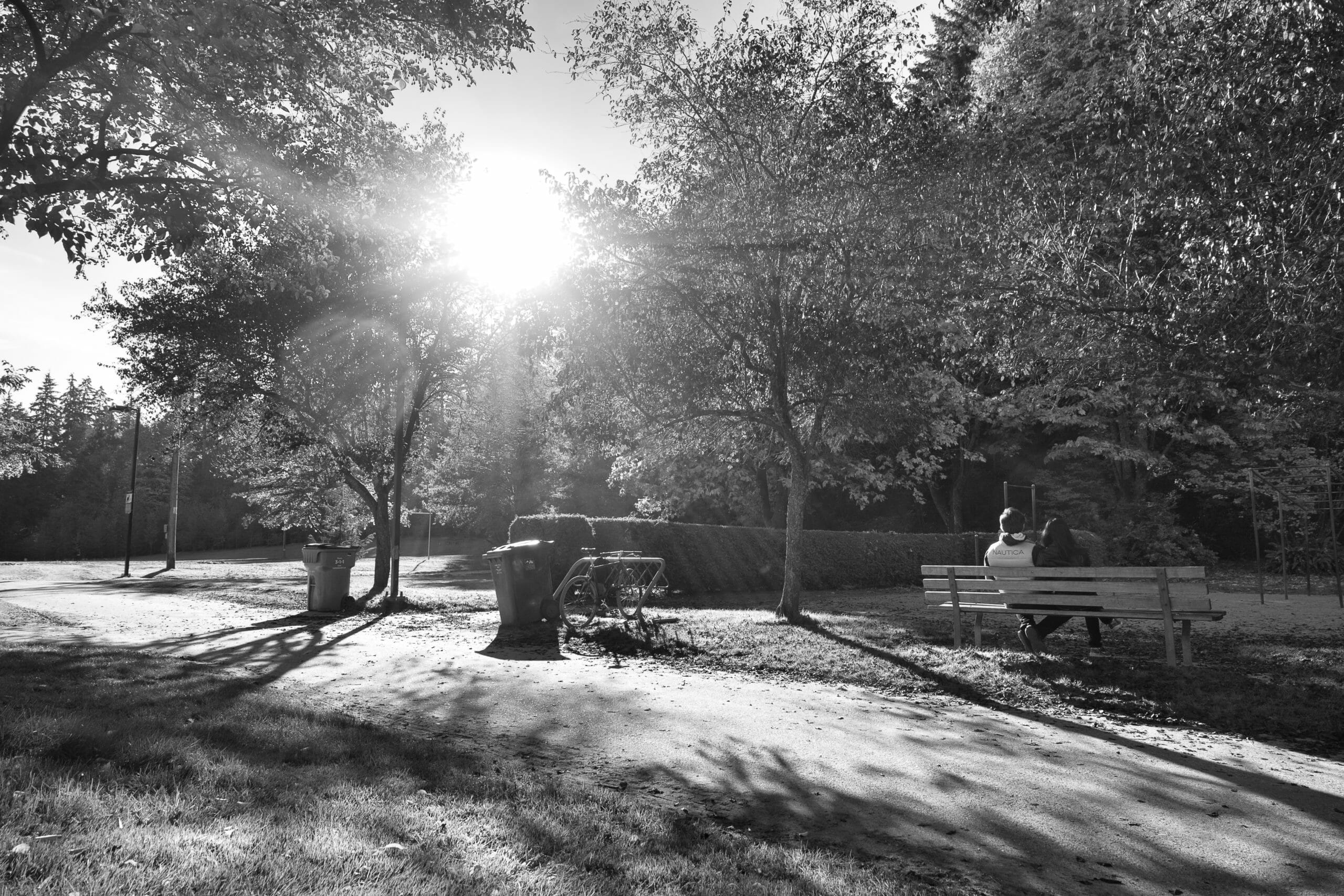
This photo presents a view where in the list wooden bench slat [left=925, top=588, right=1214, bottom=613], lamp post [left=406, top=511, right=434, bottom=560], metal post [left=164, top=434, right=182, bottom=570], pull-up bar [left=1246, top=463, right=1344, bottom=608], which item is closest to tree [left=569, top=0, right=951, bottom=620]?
wooden bench slat [left=925, top=588, right=1214, bottom=613]

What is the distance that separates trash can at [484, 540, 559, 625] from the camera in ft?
43.6

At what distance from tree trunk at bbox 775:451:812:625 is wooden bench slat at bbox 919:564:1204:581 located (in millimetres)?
3747

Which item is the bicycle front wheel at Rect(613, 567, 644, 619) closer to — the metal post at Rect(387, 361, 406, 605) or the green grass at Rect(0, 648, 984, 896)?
the metal post at Rect(387, 361, 406, 605)

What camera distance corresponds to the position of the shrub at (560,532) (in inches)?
730

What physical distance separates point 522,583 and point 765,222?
6141mm

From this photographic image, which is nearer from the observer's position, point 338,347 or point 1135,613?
point 1135,613

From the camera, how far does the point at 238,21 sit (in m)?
8.23

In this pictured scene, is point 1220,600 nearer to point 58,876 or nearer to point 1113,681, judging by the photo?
point 1113,681

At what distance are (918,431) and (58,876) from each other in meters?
13.1

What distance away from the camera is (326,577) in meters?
16.5

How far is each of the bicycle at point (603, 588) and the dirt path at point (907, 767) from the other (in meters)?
2.37

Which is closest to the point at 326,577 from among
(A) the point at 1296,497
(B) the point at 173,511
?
(B) the point at 173,511

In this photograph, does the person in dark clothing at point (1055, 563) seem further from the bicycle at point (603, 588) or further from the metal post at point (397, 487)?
the metal post at point (397, 487)

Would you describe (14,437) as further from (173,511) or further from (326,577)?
(326,577)
